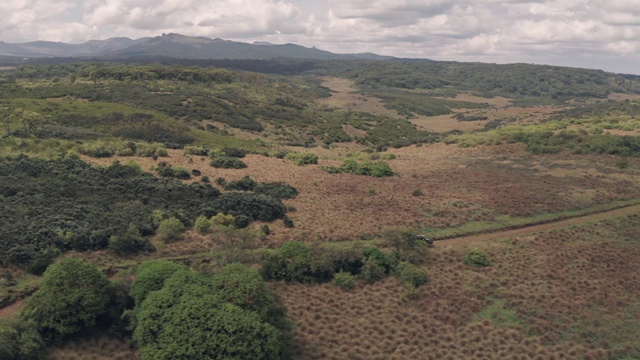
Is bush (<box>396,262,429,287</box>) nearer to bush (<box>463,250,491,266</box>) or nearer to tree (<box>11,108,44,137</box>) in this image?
bush (<box>463,250,491,266</box>)

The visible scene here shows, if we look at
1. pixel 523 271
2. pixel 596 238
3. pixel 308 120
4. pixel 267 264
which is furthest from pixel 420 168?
pixel 308 120

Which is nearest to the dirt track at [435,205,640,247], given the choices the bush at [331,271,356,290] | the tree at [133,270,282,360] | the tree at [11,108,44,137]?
the bush at [331,271,356,290]

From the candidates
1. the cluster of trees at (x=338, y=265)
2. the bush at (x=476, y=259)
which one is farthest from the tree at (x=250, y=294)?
the bush at (x=476, y=259)

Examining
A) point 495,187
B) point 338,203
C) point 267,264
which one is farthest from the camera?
point 495,187

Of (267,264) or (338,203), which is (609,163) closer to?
(338,203)

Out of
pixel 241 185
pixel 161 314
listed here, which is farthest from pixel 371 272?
pixel 241 185
